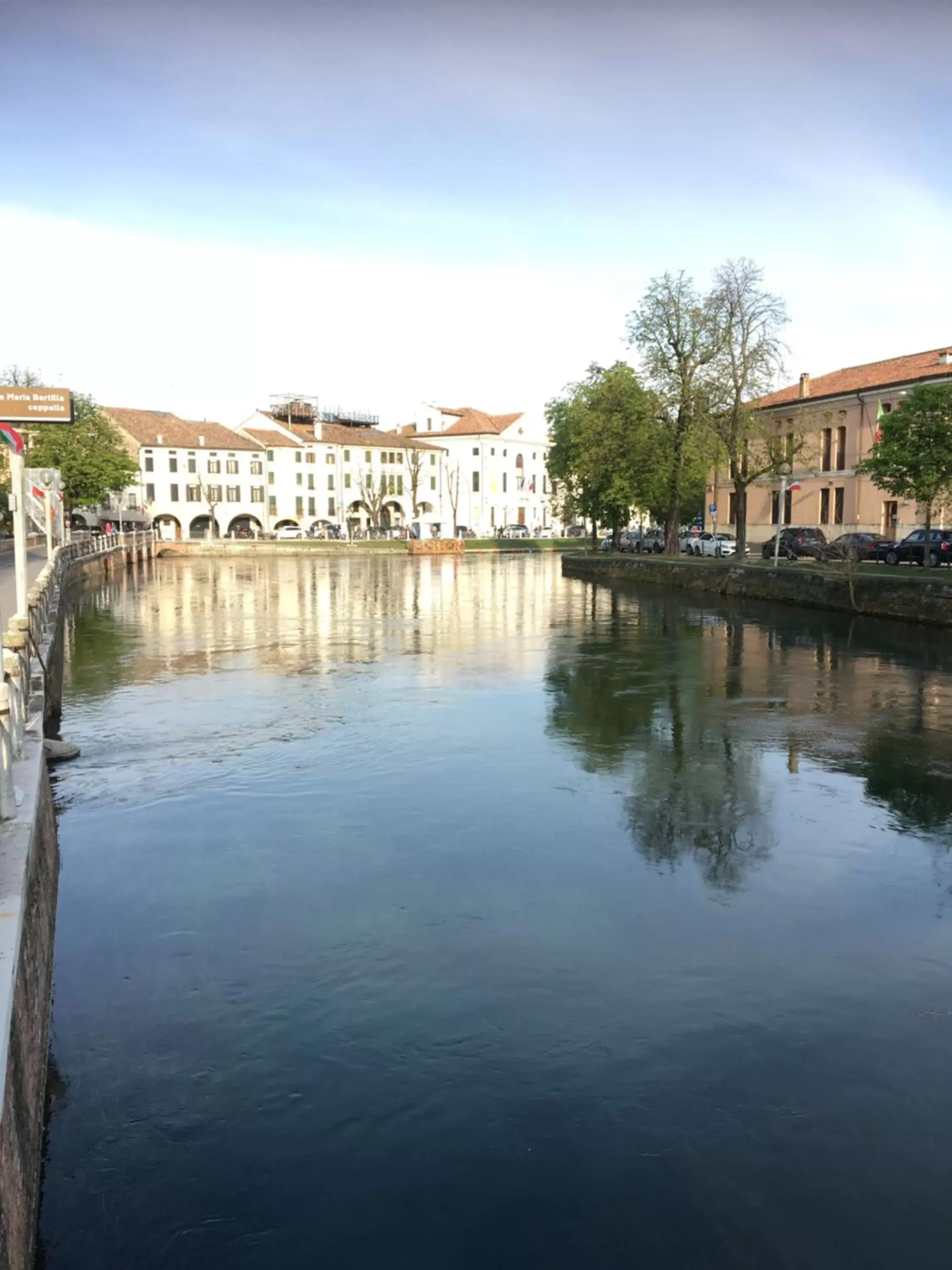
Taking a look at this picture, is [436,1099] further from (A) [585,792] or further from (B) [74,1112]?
(A) [585,792]

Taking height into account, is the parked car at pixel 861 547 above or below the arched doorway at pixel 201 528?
below

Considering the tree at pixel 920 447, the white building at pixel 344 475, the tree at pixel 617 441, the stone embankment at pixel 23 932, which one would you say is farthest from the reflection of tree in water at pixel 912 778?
the white building at pixel 344 475

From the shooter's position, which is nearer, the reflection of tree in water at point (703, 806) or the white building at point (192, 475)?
the reflection of tree in water at point (703, 806)

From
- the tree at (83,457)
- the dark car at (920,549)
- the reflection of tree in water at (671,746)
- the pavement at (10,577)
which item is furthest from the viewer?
the tree at (83,457)

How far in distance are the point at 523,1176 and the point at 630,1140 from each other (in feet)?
2.21

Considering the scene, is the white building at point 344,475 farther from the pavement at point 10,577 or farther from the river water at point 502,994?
the river water at point 502,994

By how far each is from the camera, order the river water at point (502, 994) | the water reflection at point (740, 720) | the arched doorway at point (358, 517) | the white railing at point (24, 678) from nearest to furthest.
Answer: the river water at point (502, 994) < the white railing at point (24, 678) < the water reflection at point (740, 720) < the arched doorway at point (358, 517)

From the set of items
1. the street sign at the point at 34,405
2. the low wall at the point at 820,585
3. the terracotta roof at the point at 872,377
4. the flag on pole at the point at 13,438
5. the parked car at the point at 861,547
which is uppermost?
the terracotta roof at the point at 872,377

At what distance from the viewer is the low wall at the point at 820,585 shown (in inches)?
1158

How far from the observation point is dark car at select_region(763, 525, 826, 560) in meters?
49.2

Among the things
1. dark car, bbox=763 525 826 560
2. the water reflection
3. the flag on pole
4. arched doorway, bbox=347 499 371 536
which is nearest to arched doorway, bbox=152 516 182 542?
arched doorway, bbox=347 499 371 536

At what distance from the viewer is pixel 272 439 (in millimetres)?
96125

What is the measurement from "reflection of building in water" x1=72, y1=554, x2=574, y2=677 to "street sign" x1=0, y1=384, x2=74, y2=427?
8.70m

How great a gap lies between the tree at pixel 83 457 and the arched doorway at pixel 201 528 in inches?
841
